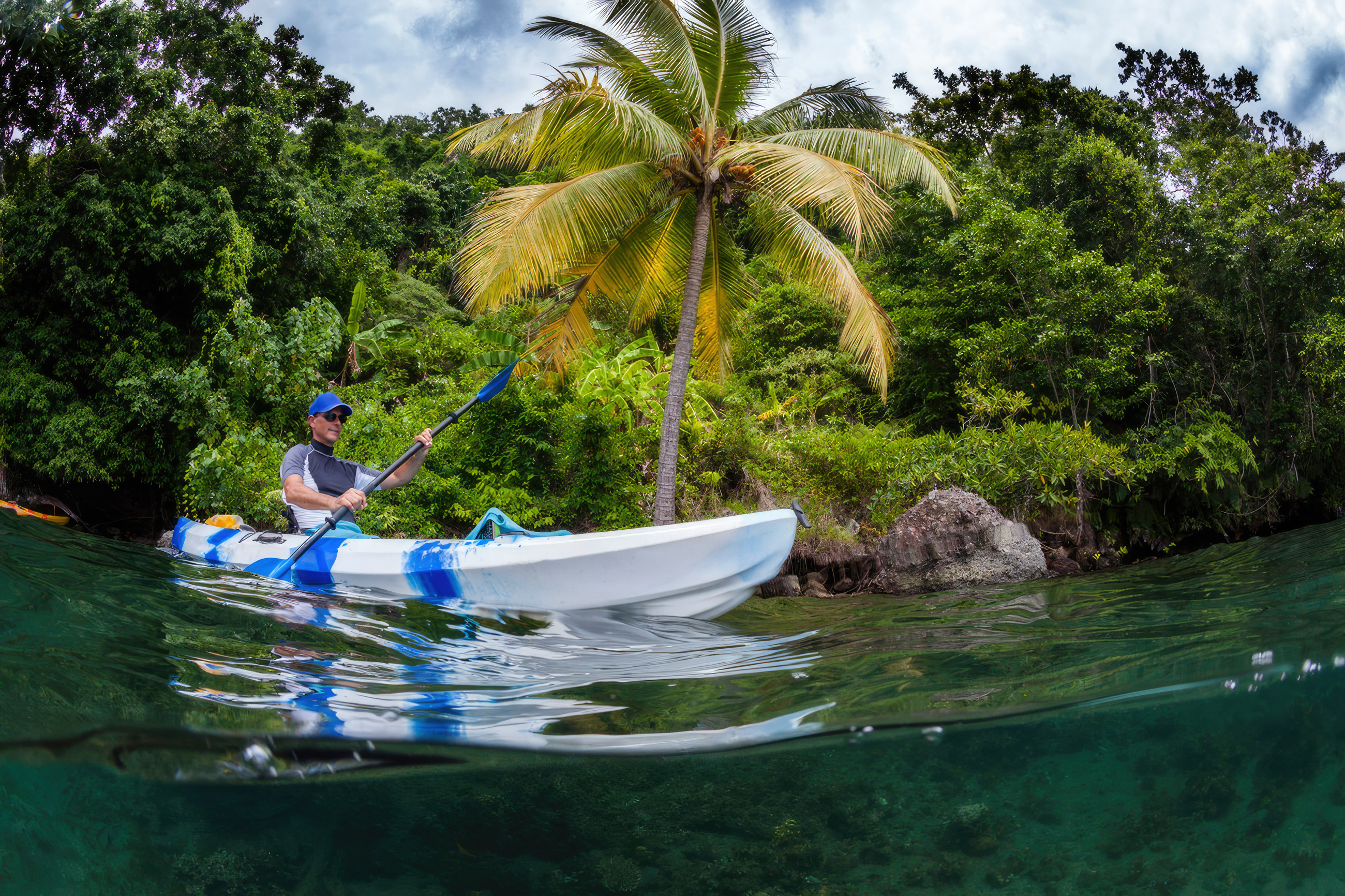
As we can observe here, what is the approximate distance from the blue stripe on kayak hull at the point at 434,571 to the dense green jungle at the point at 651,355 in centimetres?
377

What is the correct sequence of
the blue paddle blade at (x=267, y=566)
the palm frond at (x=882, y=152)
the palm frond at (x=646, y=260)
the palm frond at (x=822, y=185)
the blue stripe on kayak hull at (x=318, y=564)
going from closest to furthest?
1. the blue stripe on kayak hull at (x=318, y=564)
2. the blue paddle blade at (x=267, y=566)
3. the palm frond at (x=822, y=185)
4. the palm frond at (x=882, y=152)
5. the palm frond at (x=646, y=260)

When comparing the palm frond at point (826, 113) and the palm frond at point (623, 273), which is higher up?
the palm frond at point (826, 113)

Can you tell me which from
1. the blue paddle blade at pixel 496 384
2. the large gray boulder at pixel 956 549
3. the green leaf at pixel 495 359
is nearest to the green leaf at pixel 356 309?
the green leaf at pixel 495 359

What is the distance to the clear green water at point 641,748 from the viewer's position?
3166 millimetres

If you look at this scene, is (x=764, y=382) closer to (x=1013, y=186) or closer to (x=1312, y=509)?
(x=1013, y=186)

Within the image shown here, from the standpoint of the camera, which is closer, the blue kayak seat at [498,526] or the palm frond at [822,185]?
the blue kayak seat at [498,526]

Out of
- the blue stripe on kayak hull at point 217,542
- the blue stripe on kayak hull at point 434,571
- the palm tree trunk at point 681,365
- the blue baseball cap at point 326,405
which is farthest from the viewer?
the palm tree trunk at point 681,365

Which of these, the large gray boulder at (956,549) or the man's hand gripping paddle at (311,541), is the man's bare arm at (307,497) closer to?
the man's hand gripping paddle at (311,541)

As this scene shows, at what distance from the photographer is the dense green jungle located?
9.93m

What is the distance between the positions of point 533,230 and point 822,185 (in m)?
2.85

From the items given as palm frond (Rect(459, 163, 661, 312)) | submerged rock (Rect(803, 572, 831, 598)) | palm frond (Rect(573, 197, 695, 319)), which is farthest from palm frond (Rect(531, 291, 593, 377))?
submerged rock (Rect(803, 572, 831, 598))

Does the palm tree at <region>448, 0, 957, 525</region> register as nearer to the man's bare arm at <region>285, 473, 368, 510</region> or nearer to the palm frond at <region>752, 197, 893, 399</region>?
the palm frond at <region>752, 197, 893, 399</region>

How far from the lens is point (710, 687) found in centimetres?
377

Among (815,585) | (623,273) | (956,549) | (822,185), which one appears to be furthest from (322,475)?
(956,549)
